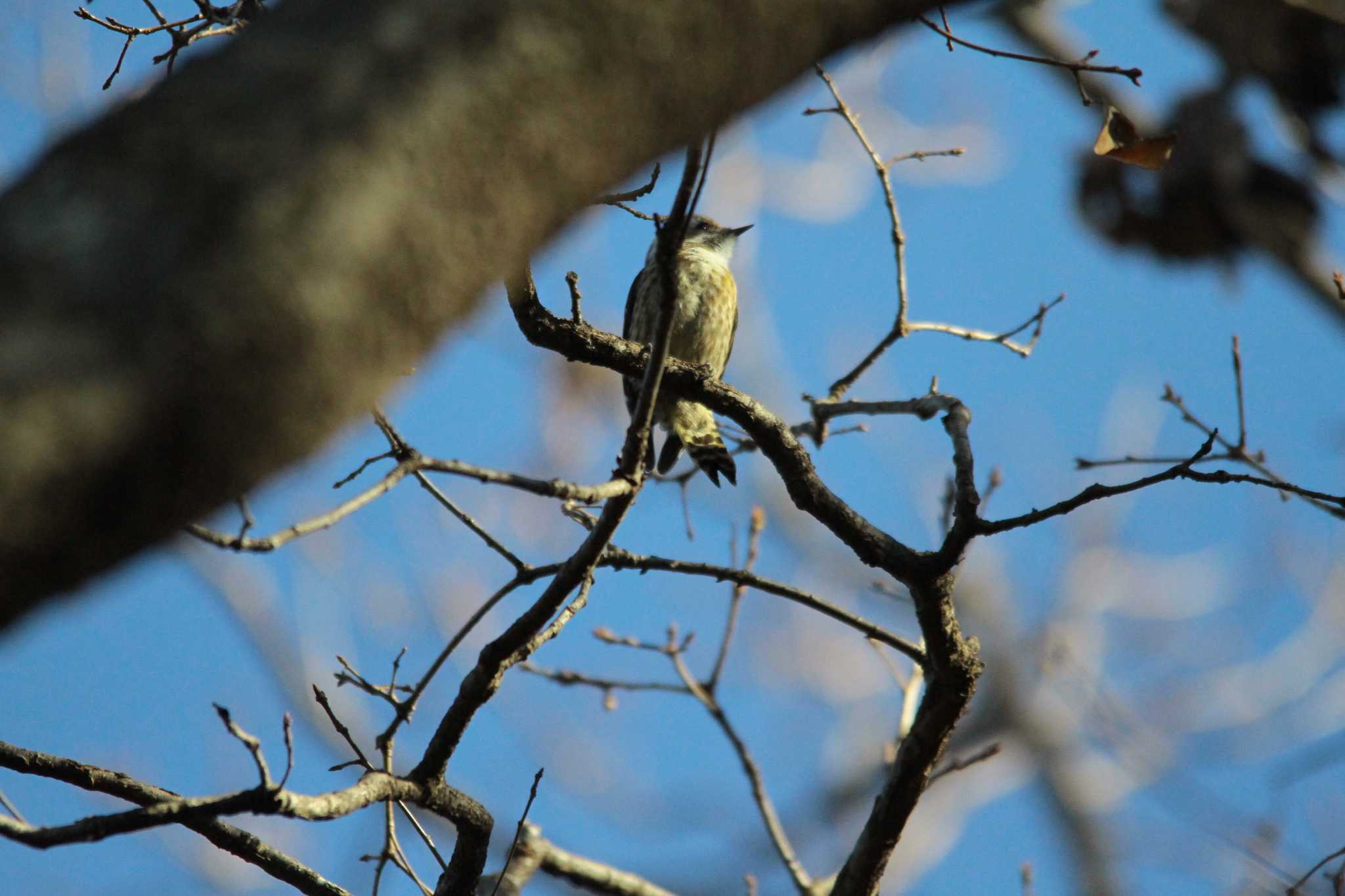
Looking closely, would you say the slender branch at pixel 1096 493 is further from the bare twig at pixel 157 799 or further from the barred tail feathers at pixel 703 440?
the barred tail feathers at pixel 703 440

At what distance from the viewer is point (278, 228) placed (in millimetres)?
1094

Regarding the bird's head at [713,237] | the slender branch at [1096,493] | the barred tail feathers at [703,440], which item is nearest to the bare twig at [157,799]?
A: the slender branch at [1096,493]

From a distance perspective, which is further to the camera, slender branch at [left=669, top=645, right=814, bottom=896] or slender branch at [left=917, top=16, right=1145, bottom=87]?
slender branch at [left=669, top=645, right=814, bottom=896]

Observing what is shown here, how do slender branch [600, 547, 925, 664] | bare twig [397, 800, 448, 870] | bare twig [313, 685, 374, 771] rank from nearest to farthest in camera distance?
bare twig [313, 685, 374, 771]
bare twig [397, 800, 448, 870]
slender branch [600, 547, 925, 664]

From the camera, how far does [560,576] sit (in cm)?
243

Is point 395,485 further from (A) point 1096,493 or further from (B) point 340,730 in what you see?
(A) point 1096,493

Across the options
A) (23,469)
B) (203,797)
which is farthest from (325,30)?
(203,797)

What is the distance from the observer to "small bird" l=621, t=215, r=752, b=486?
17.3 ft

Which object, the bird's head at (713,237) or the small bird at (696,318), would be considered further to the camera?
the bird's head at (713,237)

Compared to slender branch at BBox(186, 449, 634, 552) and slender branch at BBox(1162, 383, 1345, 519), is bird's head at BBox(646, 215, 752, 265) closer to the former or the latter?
slender branch at BBox(1162, 383, 1345, 519)

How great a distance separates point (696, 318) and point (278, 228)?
489 centimetres

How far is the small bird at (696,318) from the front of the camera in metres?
5.26

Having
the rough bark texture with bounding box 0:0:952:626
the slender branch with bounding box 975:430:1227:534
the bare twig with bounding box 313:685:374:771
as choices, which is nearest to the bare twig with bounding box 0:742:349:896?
the bare twig with bounding box 313:685:374:771

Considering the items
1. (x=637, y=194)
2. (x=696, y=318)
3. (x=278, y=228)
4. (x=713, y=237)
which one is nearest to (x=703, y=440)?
(x=696, y=318)
